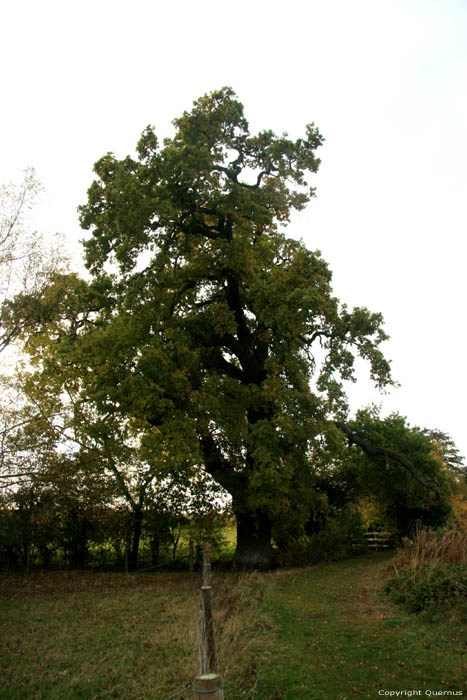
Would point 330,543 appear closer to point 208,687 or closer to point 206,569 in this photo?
point 206,569

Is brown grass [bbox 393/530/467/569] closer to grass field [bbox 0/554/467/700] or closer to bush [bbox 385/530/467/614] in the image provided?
bush [bbox 385/530/467/614]

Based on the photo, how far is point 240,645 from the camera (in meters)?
7.66

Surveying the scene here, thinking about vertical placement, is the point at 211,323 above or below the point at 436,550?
above

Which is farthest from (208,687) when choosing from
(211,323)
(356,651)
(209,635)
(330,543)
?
(330,543)

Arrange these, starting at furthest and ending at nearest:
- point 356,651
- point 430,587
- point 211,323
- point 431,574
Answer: point 211,323
point 431,574
point 430,587
point 356,651

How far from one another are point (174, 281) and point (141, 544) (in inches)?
431

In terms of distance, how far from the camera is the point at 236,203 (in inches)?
640

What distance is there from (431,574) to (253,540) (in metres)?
9.77

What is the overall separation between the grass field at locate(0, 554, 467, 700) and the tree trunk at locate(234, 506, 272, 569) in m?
5.03

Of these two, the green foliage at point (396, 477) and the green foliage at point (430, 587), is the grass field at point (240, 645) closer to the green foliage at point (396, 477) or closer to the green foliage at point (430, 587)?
the green foliage at point (430, 587)

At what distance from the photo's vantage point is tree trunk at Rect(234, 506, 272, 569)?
1825 centimetres

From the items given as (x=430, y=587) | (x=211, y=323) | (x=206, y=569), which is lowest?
(x=430, y=587)

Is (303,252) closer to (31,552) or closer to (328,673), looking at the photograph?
(328,673)

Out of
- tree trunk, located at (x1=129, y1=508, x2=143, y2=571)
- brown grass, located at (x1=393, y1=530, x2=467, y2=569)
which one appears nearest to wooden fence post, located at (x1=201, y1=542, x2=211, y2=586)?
brown grass, located at (x1=393, y1=530, x2=467, y2=569)
